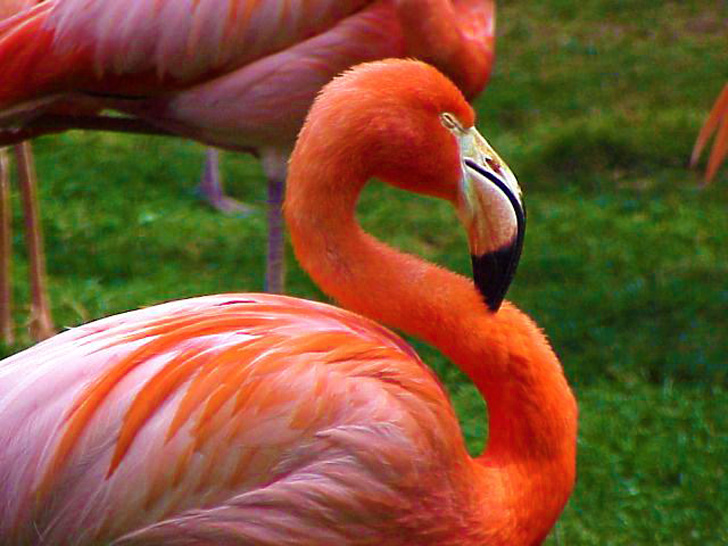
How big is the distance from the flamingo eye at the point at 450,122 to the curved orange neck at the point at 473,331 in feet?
0.69

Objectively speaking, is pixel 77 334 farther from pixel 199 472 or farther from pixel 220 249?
pixel 220 249

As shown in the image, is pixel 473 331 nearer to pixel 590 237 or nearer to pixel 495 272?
pixel 495 272

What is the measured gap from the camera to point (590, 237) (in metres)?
5.75

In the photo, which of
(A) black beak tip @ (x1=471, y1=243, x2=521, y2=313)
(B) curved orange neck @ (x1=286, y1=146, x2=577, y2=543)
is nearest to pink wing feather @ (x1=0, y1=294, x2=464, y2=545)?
(B) curved orange neck @ (x1=286, y1=146, x2=577, y2=543)

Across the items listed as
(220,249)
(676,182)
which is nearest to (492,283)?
(220,249)

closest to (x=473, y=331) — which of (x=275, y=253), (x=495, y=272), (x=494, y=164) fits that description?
(x=495, y=272)

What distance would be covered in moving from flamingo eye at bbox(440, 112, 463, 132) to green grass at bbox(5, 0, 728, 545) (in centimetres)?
123

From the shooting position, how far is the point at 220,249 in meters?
5.78

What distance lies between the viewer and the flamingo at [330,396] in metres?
2.42

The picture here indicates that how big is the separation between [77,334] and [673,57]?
598 cm

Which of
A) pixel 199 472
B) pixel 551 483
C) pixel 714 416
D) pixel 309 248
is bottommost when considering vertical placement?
pixel 714 416

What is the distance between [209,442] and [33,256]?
244cm

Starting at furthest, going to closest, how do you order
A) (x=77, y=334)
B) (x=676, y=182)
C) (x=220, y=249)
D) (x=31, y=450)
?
(x=676, y=182) < (x=220, y=249) < (x=77, y=334) < (x=31, y=450)

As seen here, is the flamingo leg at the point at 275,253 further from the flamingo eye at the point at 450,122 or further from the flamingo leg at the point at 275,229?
the flamingo eye at the point at 450,122
